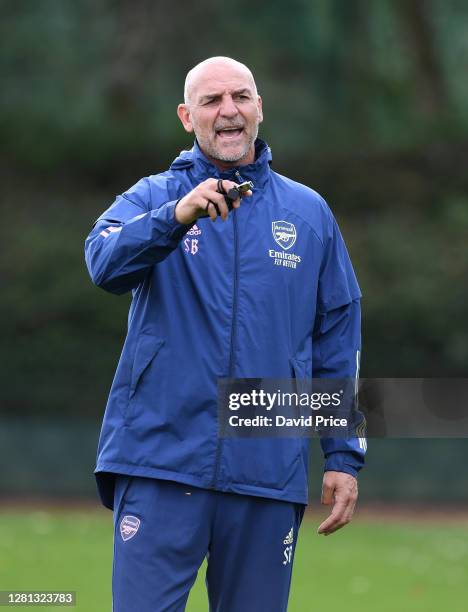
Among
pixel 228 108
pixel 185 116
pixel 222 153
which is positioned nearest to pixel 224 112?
pixel 228 108

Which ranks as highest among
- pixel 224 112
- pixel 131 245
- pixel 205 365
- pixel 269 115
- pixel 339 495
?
pixel 269 115

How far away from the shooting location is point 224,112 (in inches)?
157

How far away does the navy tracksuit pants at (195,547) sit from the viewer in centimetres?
377

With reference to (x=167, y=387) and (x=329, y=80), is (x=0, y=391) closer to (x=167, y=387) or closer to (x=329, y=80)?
(x=329, y=80)

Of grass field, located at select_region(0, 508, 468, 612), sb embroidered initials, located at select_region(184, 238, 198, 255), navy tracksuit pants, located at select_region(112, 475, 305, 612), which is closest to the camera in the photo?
navy tracksuit pants, located at select_region(112, 475, 305, 612)

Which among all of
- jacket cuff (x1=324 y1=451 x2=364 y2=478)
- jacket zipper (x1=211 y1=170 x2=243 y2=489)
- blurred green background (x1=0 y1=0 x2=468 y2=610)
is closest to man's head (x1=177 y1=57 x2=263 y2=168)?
jacket zipper (x1=211 y1=170 x2=243 y2=489)

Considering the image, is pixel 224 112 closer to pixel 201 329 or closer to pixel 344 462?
pixel 201 329

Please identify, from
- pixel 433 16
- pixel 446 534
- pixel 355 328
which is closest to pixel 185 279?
pixel 355 328

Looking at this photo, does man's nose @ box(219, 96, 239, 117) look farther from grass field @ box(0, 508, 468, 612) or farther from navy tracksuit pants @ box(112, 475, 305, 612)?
grass field @ box(0, 508, 468, 612)

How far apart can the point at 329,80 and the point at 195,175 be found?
16.3m

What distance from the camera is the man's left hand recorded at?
409 cm

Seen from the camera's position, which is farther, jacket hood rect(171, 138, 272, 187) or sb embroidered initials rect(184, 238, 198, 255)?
jacket hood rect(171, 138, 272, 187)

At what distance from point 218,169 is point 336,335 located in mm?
698

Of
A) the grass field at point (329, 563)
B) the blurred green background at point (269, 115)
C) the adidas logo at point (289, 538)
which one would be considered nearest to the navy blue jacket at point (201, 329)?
the adidas logo at point (289, 538)
